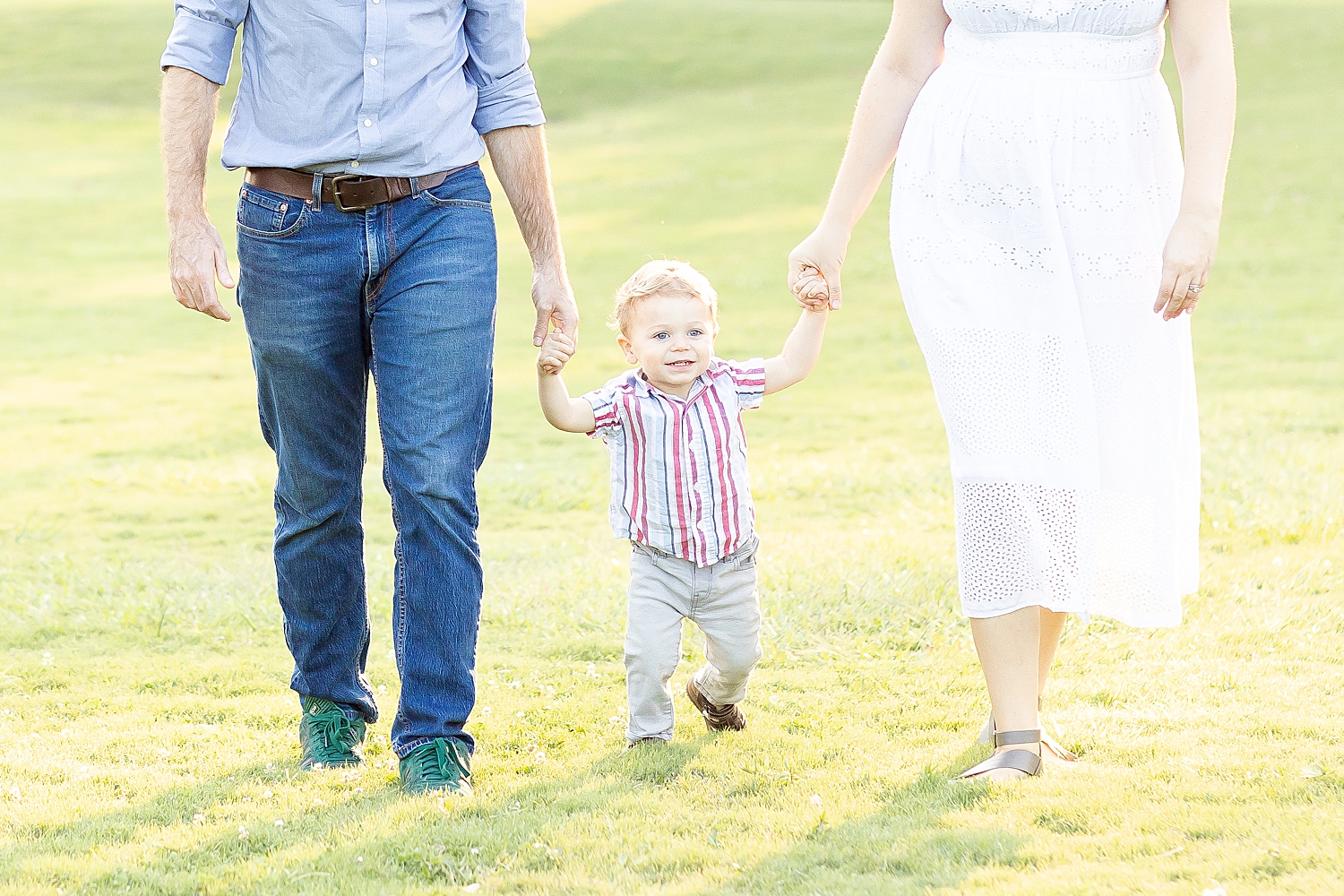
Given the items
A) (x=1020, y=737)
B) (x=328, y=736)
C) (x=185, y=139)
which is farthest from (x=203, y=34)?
(x=1020, y=737)

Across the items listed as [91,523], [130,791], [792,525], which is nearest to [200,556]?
[91,523]

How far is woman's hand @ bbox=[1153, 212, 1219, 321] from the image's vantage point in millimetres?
3504

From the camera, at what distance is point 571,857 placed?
3.28 meters

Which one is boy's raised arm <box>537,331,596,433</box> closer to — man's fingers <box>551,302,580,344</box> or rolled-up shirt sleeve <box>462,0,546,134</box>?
man's fingers <box>551,302,580,344</box>

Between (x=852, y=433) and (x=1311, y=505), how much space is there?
13.8 feet

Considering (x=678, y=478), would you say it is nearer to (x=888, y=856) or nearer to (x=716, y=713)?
(x=716, y=713)

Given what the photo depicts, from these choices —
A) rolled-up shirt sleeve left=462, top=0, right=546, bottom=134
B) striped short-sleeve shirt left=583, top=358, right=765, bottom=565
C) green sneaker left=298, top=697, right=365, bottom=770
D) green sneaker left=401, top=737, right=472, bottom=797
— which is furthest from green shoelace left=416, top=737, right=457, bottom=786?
rolled-up shirt sleeve left=462, top=0, right=546, bottom=134

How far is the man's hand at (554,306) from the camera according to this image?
13.0ft

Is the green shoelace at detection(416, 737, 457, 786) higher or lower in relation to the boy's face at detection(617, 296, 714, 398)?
lower

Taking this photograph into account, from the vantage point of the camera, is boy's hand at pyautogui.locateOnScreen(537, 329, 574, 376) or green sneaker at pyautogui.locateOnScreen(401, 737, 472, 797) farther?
boy's hand at pyautogui.locateOnScreen(537, 329, 574, 376)

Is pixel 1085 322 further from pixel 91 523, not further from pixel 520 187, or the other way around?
pixel 91 523

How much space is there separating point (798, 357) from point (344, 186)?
1312 mm

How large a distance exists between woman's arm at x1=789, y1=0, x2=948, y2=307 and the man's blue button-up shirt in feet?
3.19

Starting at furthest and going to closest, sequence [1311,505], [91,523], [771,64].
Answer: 1. [771,64]
2. [91,523]
3. [1311,505]
